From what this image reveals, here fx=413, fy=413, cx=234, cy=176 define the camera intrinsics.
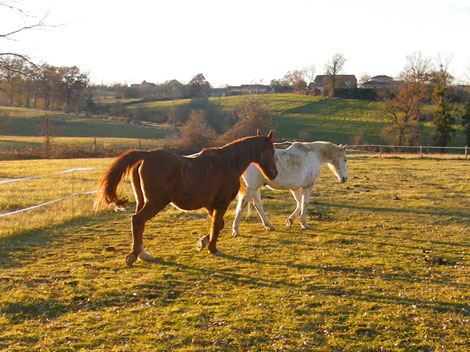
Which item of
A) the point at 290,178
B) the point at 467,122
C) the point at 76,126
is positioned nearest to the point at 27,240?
the point at 290,178

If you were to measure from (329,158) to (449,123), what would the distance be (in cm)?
4540

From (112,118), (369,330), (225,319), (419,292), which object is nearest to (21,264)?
(225,319)

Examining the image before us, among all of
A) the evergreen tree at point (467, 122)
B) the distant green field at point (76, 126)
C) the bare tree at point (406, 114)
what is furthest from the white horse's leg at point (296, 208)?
the evergreen tree at point (467, 122)

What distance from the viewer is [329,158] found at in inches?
407

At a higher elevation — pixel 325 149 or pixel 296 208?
pixel 325 149

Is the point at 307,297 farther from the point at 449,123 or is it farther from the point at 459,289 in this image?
the point at 449,123

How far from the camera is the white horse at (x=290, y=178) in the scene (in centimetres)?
881

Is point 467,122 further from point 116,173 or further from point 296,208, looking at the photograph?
point 116,173

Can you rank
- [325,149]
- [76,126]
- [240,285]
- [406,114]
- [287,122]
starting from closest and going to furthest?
[240,285]
[325,149]
[406,114]
[76,126]
[287,122]

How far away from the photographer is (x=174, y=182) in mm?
6406

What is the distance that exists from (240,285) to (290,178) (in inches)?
152

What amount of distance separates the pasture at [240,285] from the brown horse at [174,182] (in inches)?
28.8

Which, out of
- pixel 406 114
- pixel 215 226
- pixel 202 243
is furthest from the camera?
pixel 406 114

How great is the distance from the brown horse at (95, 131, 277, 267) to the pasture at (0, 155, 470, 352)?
73 centimetres
